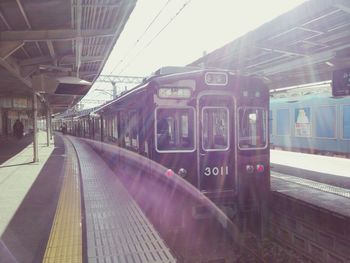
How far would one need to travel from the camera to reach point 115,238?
474 centimetres

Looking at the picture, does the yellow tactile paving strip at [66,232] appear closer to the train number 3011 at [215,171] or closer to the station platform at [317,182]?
the train number 3011 at [215,171]

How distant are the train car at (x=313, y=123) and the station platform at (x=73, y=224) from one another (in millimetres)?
7266

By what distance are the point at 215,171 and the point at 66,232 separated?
2.42m

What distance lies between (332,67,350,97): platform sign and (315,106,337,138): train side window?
19.6 feet

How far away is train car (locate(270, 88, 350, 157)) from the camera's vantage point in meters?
13.4

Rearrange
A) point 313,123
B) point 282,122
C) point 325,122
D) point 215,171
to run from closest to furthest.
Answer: point 215,171
point 325,122
point 313,123
point 282,122

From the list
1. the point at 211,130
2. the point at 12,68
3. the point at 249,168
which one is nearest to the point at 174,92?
the point at 211,130

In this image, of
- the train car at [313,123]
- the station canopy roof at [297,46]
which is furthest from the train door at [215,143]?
the train car at [313,123]

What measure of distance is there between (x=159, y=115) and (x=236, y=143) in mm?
1360

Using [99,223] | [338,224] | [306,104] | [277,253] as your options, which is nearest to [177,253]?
[99,223]

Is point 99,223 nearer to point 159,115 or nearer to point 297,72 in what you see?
point 159,115

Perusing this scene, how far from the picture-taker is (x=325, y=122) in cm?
1434

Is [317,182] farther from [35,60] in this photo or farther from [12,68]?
[35,60]

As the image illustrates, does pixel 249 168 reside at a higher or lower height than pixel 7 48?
lower
